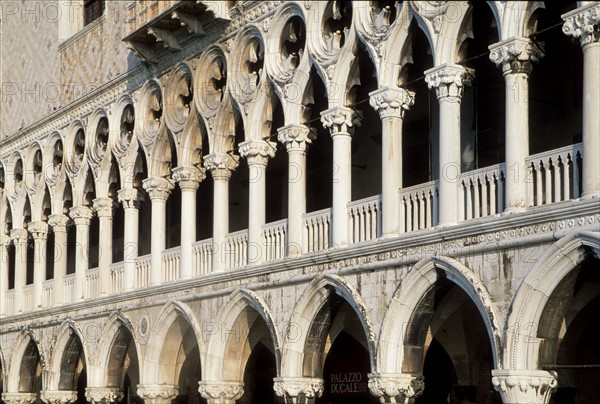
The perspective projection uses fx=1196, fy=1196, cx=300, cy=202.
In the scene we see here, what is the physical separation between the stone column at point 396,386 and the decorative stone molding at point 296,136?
135 inches

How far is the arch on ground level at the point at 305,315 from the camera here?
14.2 m

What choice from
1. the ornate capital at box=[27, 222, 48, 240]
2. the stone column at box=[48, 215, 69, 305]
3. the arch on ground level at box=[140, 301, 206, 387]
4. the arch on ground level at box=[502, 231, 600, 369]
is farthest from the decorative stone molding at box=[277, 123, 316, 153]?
the ornate capital at box=[27, 222, 48, 240]

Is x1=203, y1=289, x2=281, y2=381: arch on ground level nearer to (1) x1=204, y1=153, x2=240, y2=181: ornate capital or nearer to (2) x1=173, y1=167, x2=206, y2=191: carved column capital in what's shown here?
(1) x1=204, y1=153, x2=240, y2=181: ornate capital

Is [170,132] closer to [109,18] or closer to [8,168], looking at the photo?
[109,18]

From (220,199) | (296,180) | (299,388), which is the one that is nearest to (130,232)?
(220,199)

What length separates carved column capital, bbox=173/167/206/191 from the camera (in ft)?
58.2

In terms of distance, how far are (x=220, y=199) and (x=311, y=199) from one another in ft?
8.42

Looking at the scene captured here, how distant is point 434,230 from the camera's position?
12.7m

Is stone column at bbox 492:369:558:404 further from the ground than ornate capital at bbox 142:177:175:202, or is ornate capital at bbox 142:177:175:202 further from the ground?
ornate capital at bbox 142:177:175:202

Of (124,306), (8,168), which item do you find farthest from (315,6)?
(8,168)

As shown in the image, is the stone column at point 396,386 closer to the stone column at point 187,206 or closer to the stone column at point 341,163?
the stone column at point 341,163

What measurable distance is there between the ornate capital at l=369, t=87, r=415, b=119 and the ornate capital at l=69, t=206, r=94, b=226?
883 cm

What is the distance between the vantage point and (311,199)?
1919 centimetres

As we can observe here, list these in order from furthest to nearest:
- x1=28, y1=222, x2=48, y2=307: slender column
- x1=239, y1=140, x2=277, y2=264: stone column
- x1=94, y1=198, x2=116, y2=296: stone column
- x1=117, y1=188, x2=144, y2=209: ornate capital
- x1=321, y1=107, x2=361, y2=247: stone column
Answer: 1. x1=28, y1=222, x2=48, y2=307: slender column
2. x1=94, y1=198, x2=116, y2=296: stone column
3. x1=117, y1=188, x2=144, y2=209: ornate capital
4. x1=239, y1=140, x2=277, y2=264: stone column
5. x1=321, y1=107, x2=361, y2=247: stone column
